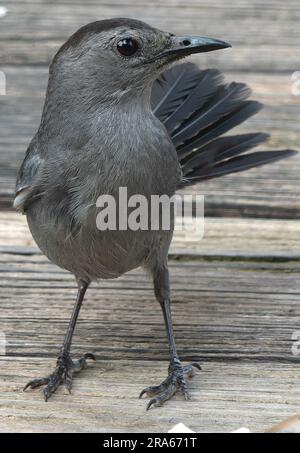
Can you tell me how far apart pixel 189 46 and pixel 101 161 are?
49cm

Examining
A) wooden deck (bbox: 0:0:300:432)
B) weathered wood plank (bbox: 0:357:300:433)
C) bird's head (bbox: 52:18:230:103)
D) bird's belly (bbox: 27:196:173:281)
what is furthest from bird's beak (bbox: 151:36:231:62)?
weathered wood plank (bbox: 0:357:300:433)

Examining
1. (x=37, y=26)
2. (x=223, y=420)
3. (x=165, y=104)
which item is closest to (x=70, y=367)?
(x=223, y=420)

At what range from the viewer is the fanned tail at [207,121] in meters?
3.67

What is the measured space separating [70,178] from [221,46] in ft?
2.09

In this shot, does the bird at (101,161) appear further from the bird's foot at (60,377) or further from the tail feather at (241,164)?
the tail feather at (241,164)

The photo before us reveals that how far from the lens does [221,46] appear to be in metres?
3.09

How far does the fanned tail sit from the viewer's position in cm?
367

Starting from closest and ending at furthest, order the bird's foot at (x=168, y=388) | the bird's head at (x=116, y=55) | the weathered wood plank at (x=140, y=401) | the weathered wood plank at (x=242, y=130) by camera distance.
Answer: the weathered wood plank at (x=140, y=401) < the bird's foot at (x=168, y=388) < the bird's head at (x=116, y=55) < the weathered wood plank at (x=242, y=130)

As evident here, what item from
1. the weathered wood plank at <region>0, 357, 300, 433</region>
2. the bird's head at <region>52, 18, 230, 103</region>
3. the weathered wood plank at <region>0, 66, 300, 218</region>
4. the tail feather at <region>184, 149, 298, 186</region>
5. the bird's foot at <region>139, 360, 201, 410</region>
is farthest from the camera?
the weathered wood plank at <region>0, 66, 300, 218</region>

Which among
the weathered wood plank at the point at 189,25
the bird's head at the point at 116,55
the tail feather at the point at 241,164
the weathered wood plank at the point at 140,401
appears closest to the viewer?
the weathered wood plank at the point at 140,401

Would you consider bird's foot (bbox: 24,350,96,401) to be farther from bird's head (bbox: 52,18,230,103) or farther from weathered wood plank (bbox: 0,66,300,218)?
weathered wood plank (bbox: 0,66,300,218)

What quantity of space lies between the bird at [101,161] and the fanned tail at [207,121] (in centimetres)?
47

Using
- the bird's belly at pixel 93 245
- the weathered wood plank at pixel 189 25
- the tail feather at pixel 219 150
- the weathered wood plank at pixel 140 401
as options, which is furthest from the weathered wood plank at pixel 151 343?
the weathered wood plank at pixel 189 25

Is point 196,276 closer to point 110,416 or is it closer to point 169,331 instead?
point 169,331
